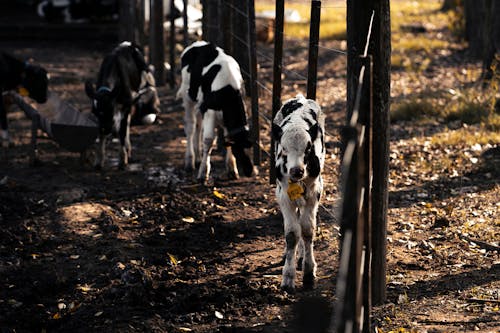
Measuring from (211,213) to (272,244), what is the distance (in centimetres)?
134

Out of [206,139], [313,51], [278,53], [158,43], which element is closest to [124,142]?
[206,139]

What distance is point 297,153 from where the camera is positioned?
754 centimetres

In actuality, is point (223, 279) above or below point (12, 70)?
below

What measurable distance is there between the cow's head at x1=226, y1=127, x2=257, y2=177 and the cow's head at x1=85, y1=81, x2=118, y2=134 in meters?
1.92

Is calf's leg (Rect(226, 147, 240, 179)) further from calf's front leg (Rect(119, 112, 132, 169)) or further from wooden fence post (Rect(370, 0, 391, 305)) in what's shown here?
wooden fence post (Rect(370, 0, 391, 305))

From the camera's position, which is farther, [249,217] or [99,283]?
[249,217]

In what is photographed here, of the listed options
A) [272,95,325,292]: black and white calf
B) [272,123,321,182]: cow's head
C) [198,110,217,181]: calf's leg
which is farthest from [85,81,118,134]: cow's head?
[272,123,321,182]: cow's head

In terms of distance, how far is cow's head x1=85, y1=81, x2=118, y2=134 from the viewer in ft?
39.5

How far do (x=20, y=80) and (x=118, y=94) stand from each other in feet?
8.40

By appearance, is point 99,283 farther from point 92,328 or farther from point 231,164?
point 231,164

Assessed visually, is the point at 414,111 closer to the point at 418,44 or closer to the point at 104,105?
the point at 104,105

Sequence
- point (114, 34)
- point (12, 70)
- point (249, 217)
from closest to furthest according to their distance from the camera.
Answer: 1. point (249, 217)
2. point (12, 70)
3. point (114, 34)

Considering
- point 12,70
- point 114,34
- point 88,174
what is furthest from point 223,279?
point 114,34

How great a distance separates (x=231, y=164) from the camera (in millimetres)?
11609
